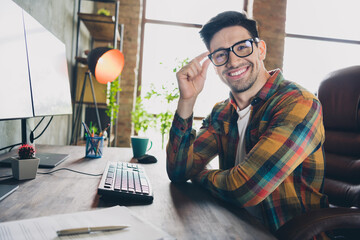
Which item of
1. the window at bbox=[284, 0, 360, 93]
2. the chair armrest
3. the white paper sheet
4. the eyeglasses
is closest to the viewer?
the white paper sheet

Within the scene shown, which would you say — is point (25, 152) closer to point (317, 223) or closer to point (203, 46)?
point (317, 223)

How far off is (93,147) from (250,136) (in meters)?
0.72

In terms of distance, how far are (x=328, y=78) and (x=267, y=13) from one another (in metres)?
2.81

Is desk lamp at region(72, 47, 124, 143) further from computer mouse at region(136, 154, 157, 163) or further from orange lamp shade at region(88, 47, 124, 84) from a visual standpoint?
computer mouse at region(136, 154, 157, 163)

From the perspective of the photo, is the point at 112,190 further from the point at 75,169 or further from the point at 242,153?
the point at 242,153

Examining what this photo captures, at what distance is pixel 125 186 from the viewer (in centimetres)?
75

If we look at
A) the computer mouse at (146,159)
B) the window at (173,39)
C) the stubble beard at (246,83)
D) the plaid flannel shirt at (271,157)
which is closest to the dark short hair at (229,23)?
the stubble beard at (246,83)

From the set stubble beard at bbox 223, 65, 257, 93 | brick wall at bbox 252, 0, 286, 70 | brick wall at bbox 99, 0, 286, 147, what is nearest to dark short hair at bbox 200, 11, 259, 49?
stubble beard at bbox 223, 65, 257, 93

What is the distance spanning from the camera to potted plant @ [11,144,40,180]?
2.64 feet

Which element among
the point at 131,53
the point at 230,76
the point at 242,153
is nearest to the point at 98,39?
the point at 131,53

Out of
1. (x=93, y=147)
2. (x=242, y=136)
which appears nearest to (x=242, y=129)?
(x=242, y=136)

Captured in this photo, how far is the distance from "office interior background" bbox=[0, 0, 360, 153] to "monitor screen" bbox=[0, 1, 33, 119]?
223cm

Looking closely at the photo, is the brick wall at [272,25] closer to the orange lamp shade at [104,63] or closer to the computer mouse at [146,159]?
the orange lamp shade at [104,63]

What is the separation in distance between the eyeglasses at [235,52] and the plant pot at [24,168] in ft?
2.82
